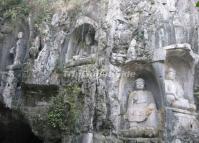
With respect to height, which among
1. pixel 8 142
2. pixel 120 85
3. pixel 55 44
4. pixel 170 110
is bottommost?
pixel 8 142

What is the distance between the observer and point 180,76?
8.77m

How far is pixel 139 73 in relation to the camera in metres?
8.94

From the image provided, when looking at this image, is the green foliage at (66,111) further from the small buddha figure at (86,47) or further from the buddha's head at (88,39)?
the buddha's head at (88,39)

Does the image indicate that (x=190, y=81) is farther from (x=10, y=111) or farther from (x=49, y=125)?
(x=10, y=111)

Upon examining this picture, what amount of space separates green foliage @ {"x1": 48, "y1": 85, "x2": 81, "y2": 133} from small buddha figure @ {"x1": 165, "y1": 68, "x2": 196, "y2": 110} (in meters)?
2.08

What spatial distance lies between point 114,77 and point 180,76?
154 centimetres

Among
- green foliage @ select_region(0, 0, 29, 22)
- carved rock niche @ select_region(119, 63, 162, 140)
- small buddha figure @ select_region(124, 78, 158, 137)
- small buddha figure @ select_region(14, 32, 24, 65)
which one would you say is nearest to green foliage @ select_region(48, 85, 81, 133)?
carved rock niche @ select_region(119, 63, 162, 140)

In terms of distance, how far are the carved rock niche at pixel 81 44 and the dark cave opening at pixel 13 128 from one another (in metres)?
2.12

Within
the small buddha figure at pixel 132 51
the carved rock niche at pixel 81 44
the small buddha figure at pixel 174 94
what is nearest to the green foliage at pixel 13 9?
the carved rock niche at pixel 81 44

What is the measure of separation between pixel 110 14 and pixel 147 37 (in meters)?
1.22

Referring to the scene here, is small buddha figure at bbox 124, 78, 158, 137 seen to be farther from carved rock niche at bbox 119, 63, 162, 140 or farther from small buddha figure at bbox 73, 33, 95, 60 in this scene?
small buddha figure at bbox 73, 33, 95, 60

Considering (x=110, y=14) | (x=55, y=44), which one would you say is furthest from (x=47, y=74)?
(x=110, y=14)

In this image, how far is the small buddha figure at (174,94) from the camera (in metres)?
8.22

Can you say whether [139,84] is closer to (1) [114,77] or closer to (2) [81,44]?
(1) [114,77]
